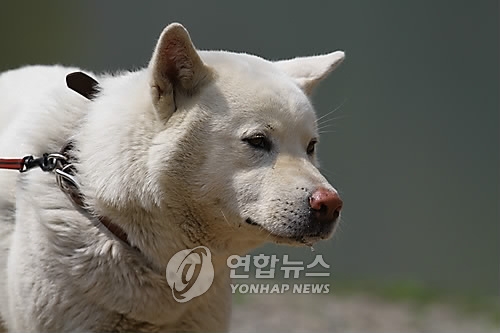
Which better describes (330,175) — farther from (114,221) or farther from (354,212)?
(114,221)

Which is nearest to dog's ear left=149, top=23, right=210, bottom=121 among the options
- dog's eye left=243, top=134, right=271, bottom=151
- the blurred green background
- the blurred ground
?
dog's eye left=243, top=134, right=271, bottom=151

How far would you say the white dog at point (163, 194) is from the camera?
3.15 meters

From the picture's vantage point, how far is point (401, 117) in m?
7.21

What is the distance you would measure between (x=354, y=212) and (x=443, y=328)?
1.18m

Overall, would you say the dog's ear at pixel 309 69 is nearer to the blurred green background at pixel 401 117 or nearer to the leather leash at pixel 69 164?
the leather leash at pixel 69 164

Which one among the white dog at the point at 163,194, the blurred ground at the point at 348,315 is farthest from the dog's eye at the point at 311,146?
the blurred ground at the point at 348,315

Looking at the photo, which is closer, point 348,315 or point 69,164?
point 69,164

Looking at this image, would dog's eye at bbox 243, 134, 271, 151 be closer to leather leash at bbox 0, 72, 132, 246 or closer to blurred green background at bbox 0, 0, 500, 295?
leather leash at bbox 0, 72, 132, 246

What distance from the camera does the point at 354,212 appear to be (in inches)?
281

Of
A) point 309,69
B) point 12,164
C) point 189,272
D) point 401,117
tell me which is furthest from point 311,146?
point 401,117

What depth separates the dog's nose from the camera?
3.04m

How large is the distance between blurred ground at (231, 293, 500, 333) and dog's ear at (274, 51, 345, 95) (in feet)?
8.24

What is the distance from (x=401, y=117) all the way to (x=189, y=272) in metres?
4.19

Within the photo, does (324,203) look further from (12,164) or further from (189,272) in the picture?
(12,164)
